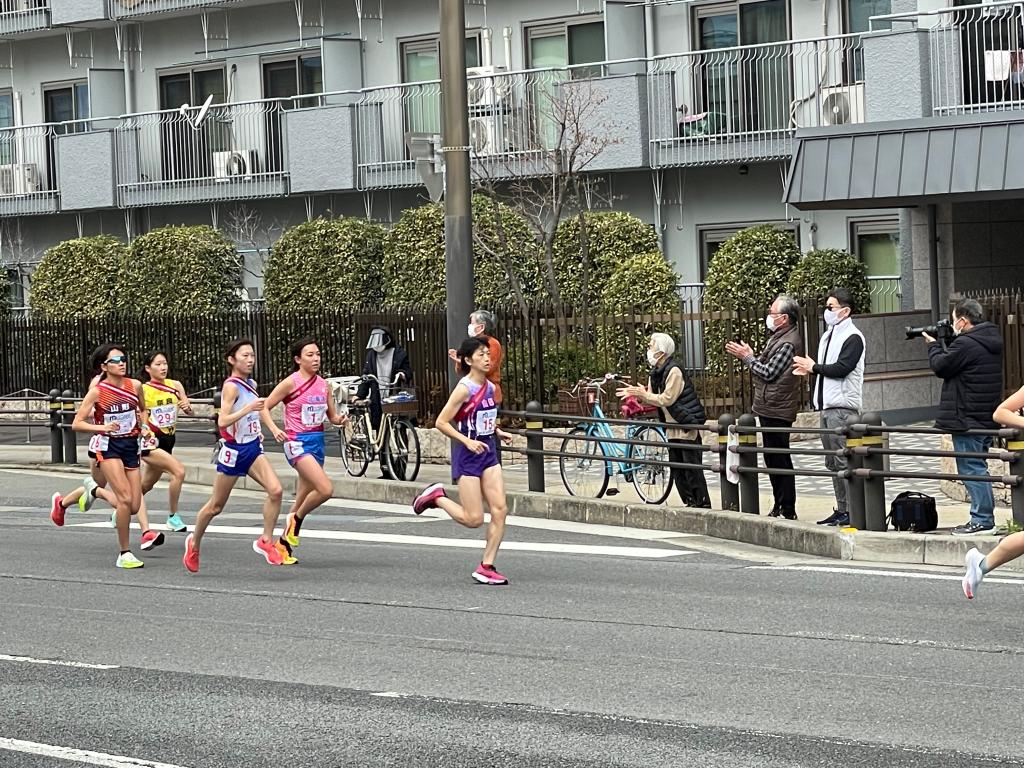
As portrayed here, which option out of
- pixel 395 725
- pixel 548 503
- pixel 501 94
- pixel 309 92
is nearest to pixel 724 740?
pixel 395 725

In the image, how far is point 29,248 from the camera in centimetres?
3847

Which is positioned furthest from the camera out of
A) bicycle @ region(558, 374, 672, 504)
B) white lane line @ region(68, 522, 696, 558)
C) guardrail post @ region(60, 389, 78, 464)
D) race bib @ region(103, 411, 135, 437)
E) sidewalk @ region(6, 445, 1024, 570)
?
guardrail post @ region(60, 389, 78, 464)

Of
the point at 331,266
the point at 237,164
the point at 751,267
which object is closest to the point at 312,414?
the point at 751,267

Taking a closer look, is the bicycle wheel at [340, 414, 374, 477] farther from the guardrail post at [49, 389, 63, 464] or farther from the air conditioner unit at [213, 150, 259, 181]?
the air conditioner unit at [213, 150, 259, 181]

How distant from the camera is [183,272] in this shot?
31547mm

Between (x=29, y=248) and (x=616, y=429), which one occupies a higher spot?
(x=29, y=248)

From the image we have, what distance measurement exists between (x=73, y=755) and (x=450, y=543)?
24.8 feet

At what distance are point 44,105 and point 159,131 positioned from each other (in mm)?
4556

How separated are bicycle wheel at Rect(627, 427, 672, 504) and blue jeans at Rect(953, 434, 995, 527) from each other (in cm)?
338

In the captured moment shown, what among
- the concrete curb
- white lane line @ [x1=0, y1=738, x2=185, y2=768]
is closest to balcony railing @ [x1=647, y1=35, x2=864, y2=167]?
the concrete curb

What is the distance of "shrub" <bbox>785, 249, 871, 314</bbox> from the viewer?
988 inches

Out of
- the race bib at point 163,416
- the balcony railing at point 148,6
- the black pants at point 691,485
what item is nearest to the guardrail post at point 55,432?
the race bib at point 163,416

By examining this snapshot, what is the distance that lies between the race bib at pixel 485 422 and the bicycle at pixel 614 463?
3584mm

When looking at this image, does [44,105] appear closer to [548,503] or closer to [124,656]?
[548,503]
